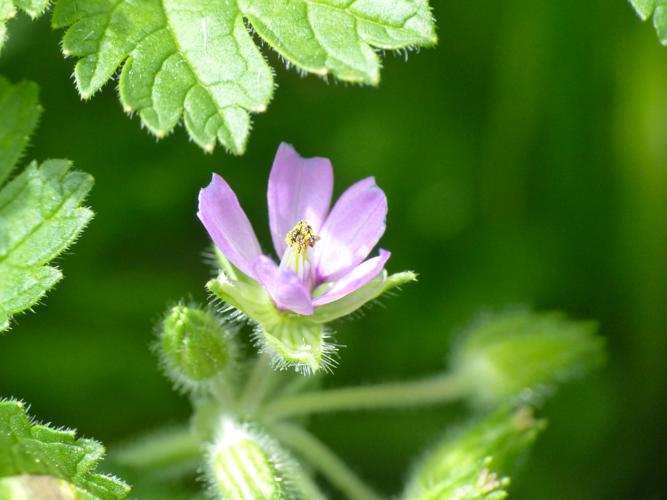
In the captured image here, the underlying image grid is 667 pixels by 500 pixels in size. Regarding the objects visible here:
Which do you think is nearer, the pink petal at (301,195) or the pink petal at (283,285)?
the pink petal at (283,285)

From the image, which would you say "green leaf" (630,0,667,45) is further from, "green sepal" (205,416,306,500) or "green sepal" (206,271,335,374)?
"green sepal" (205,416,306,500)

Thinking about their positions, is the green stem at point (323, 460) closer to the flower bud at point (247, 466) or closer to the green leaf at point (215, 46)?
the flower bud at point (247, 466)

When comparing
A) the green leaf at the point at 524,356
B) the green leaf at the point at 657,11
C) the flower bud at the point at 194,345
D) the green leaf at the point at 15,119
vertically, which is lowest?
the flower bud at the point at 194,345

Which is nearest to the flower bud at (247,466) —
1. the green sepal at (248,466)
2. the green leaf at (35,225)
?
the green sepal at (248,466)

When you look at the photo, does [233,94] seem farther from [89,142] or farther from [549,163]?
[549,163]

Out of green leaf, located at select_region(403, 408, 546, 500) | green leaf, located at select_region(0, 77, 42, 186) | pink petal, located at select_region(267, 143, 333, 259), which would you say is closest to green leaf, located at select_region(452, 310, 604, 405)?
green leaf, located at select_region(403, 408, 546, 500)

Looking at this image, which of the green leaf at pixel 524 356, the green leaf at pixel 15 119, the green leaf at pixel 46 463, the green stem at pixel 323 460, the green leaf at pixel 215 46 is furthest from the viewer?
the green leaf at pixel 524 356
